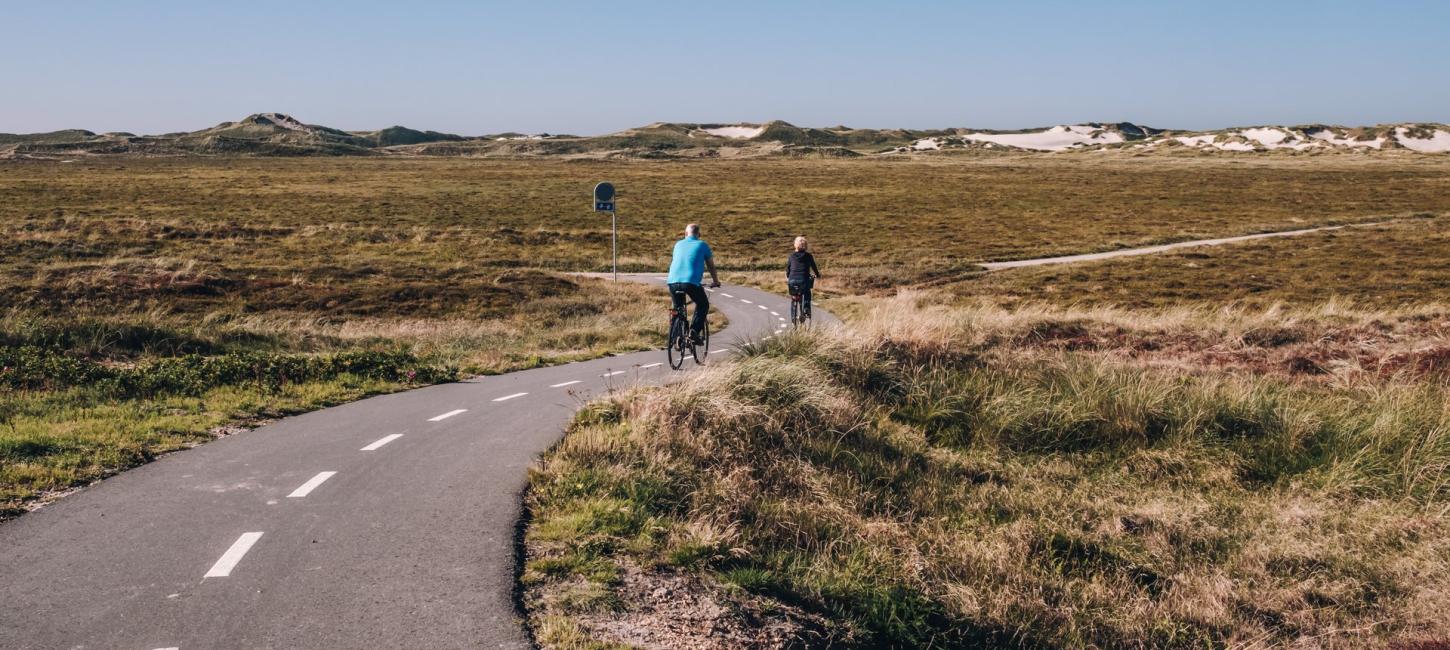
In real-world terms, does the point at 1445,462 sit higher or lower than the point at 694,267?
lower

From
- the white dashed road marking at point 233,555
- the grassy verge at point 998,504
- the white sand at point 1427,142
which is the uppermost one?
the white sand at point 1427,142

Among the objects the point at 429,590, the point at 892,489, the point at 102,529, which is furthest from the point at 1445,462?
the point at 102,529

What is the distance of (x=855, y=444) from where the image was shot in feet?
35.3

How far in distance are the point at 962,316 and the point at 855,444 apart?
8103mm

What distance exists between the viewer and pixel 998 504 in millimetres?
9523

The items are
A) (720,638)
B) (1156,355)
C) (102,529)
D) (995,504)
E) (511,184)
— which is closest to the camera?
(720,638)

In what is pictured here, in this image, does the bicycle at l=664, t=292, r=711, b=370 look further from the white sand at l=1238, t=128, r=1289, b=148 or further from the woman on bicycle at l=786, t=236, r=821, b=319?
the white sand at l=1238, t=128, r=1289, b=148

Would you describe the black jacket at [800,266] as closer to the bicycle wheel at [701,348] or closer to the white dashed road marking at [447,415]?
the bicycle wheel at [701,348]

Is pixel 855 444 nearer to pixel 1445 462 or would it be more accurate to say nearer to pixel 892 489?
pixel 892 489

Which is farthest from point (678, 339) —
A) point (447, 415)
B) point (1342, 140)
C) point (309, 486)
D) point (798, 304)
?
point (1342, 140)

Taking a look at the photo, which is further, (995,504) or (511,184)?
(511,184)

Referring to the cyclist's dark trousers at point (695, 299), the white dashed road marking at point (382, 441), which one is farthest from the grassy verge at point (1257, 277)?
the white dashed road marking at point (382, 441)

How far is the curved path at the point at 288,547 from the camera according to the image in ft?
17.1

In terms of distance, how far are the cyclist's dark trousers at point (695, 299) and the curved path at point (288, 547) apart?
4811 mm
